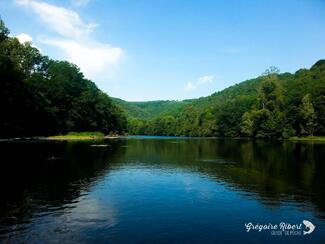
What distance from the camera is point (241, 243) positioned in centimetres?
1692

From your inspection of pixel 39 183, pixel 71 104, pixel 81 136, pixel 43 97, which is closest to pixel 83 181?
pixel 39 183

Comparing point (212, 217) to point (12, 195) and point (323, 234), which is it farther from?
point (12, 195)

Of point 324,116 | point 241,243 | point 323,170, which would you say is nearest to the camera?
point 241,243

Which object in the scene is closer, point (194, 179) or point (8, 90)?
point (194, 179)

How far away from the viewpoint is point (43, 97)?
118125 millimetres

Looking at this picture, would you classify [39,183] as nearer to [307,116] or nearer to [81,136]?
[81,136]

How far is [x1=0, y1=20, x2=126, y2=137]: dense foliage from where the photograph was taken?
95.4 metres

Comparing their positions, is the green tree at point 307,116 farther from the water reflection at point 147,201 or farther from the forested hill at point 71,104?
the water reflection at point 147,201

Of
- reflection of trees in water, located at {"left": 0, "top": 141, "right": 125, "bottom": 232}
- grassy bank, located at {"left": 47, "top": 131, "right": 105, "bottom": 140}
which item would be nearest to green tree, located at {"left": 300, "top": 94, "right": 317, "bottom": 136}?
grassy bank, located at {"left": 47, "top": 131, "right": 105, "bottom": 140}

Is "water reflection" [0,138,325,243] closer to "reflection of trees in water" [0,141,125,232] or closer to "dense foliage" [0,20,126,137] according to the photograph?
"reflection of trees in water" [0,141,125,232]

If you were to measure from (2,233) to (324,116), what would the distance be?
149911 millimetres

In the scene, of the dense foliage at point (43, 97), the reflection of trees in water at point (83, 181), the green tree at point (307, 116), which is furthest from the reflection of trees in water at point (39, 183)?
the green tree at point (307, 116)

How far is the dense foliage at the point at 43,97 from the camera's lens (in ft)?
313

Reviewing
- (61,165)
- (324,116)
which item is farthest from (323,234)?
(324,116)
